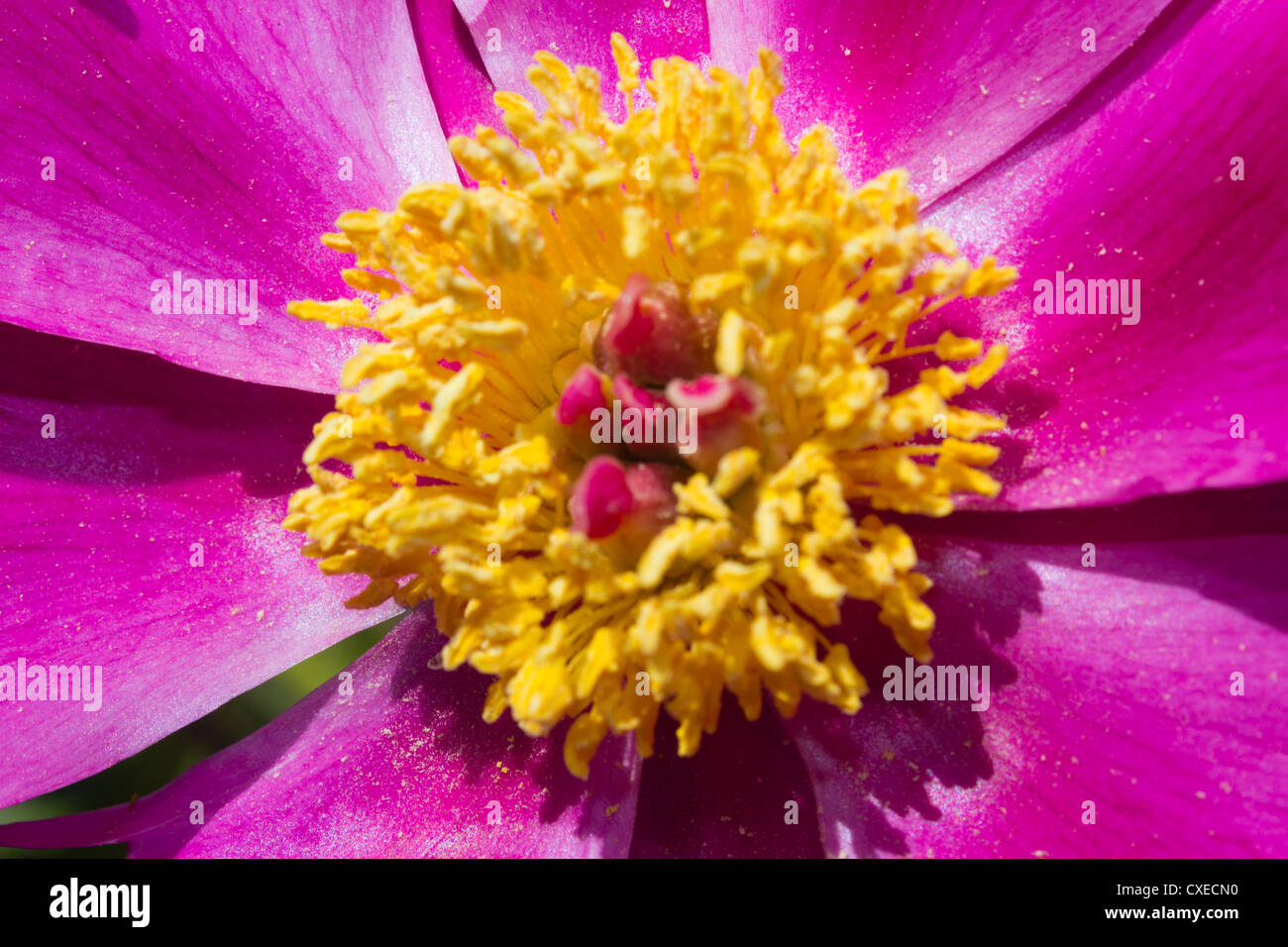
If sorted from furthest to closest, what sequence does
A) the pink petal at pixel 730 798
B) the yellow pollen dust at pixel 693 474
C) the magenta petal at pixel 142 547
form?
the magenta petal at pixel 142 547
the pink petal at pixel 730 798
the yellow pollen dust at pixel 693 474

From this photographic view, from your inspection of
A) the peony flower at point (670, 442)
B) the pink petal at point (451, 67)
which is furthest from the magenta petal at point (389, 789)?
the pink petal at point (451, 67)

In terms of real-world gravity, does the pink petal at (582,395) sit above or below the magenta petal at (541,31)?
below

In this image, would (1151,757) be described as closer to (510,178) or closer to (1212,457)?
(1212,457)

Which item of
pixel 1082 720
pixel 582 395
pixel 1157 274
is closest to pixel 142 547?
pixel 582 395

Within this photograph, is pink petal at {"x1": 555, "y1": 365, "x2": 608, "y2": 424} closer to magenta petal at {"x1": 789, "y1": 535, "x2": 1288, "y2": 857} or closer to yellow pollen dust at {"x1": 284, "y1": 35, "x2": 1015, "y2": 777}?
yellow pollen dust at {"x1": 284, "y1": 35, "x2": 1015, "y2": 777}

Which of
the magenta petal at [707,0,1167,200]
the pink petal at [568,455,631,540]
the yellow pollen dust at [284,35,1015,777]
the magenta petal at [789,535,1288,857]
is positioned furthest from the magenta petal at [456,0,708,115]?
the magenta petal at [789,535,1288,857]

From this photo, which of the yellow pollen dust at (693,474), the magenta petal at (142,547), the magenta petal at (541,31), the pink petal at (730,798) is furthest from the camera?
the magenta petal at (541,31)

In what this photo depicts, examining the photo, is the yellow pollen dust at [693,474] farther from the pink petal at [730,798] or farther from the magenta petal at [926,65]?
the magenta petal at [926,65]
